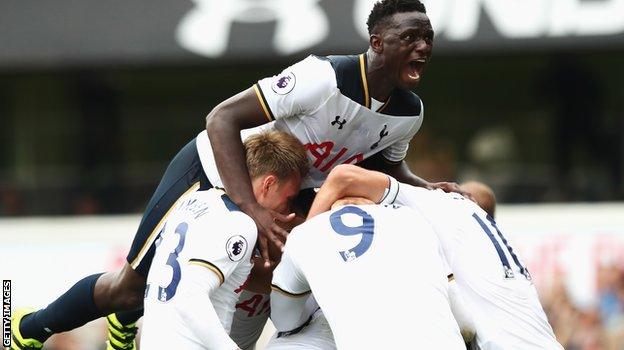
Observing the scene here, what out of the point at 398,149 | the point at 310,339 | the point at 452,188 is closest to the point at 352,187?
the point at 310,339

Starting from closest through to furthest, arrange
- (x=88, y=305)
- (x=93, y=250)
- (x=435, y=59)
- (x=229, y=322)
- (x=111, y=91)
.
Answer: (x=229, y=322) → (x=88, y=305) → (x=93, y=250) → (x=435, y=59) → (x=111, y=91)

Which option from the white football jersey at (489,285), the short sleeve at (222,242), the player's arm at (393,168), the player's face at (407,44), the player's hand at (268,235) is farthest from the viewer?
the player's arm at (393,168)

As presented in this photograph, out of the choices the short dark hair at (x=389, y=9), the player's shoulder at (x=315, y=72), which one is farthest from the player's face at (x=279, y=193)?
the short dark hair at (x=389, y=9)

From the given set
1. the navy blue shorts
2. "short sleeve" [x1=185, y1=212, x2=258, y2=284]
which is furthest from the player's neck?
"short sleeve" [x1=185, y1=212, x2=258, y2=284]

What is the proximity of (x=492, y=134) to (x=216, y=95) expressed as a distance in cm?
276

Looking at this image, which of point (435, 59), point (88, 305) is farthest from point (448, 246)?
point (435, 59)

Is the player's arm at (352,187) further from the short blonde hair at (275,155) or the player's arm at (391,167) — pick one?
the player's arm at (391,167)

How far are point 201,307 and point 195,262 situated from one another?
17 centimetres

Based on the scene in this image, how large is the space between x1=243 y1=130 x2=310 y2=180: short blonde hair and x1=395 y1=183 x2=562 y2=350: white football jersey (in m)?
0.55

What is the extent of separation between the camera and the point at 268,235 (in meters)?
4.85

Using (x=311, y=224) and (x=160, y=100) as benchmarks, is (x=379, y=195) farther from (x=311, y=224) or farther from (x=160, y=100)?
(x=160, y=100)

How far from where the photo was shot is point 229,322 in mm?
4762

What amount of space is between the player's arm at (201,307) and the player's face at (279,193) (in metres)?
0.54

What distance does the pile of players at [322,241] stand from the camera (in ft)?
14.3
